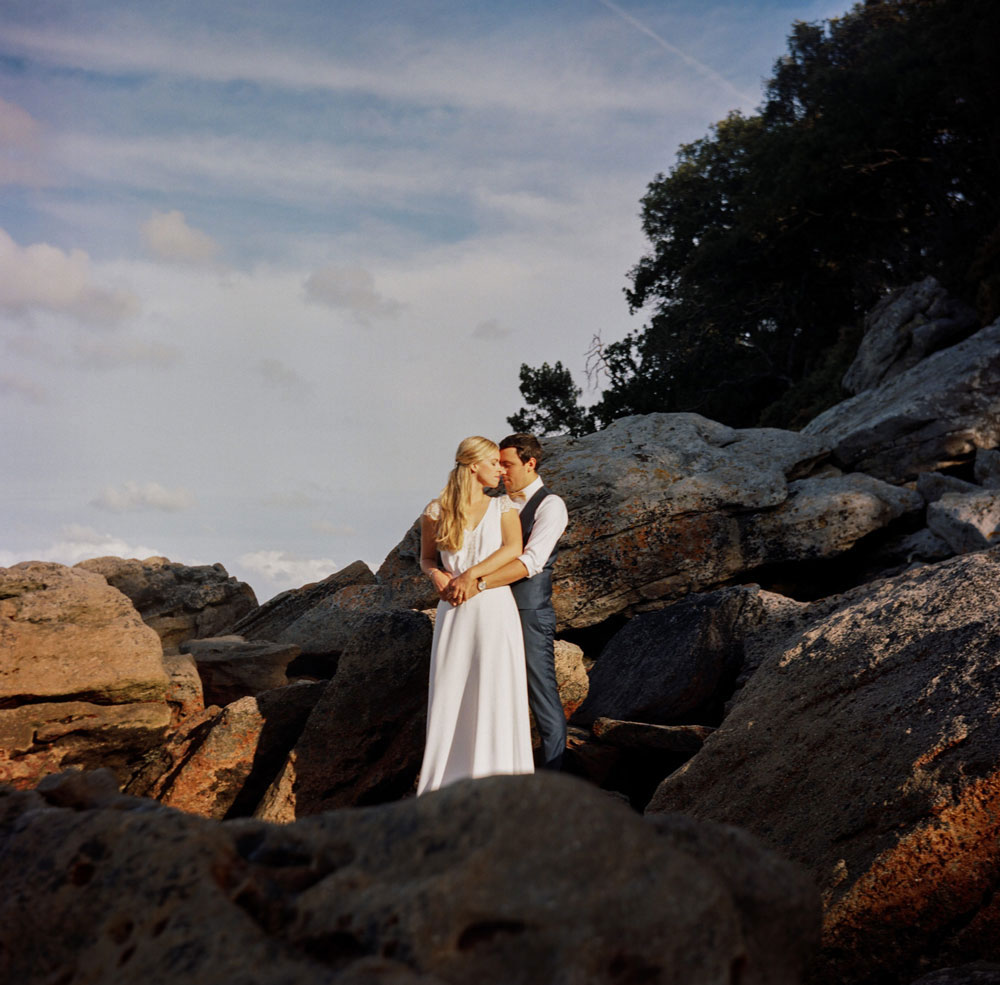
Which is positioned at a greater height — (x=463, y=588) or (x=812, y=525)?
(x=463, y=588)

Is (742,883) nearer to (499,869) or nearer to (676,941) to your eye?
Result: (676,941)

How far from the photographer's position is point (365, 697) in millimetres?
6941

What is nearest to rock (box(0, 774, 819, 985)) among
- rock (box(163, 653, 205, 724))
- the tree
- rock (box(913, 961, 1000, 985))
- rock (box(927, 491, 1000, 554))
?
rock (box(913, 961, 1000, 985))

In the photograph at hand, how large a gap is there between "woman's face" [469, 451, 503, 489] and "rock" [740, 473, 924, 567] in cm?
519

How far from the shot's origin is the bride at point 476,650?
596cm

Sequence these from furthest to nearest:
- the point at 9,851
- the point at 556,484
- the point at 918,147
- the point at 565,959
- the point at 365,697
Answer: the point at 918,147, the point at 556,484, the point at 365,697, the point at 9,851, the point at 565,959

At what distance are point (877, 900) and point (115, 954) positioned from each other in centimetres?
322

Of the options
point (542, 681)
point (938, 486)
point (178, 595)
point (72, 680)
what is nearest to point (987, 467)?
point (938, 486)

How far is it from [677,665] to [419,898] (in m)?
5.70

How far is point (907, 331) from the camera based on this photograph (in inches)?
783

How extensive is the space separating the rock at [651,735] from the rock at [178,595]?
8749 millimetres

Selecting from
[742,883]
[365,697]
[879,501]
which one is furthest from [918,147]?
[742,883]

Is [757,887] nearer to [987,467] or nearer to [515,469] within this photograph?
[515,469]

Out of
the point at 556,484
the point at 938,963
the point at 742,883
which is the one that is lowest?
the point at 938,963
